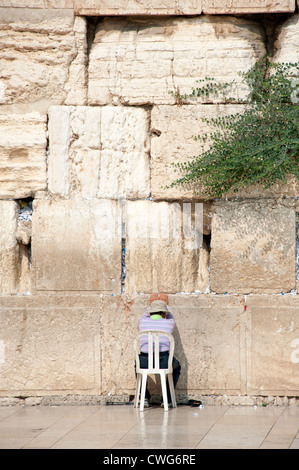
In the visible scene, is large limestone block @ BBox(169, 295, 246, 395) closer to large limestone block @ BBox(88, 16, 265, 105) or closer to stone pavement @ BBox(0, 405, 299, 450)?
stone pavement @ BBox(0, 405, 299, 450)

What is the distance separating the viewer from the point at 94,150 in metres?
7.71

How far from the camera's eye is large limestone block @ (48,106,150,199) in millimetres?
7688

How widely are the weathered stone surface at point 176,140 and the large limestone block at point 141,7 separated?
972 mm

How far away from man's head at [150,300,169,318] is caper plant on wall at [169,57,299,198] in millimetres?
1223

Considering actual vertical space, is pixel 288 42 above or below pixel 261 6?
below

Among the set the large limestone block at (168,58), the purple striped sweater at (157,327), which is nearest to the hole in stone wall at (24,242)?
the large limestone block at (168,58)

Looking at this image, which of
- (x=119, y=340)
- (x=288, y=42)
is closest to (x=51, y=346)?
(x=119, y=340)

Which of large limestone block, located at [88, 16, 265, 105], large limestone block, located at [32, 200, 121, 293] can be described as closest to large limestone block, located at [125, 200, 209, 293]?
large limestone block, located at [32, 200, 121, 293]

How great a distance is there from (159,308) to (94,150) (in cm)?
181

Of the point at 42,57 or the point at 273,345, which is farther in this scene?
the point at 42,57

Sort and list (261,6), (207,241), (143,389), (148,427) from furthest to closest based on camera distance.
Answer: (207,241), (261,6), (143,389), (148,427)

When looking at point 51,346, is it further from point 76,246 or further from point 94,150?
point 94,150
